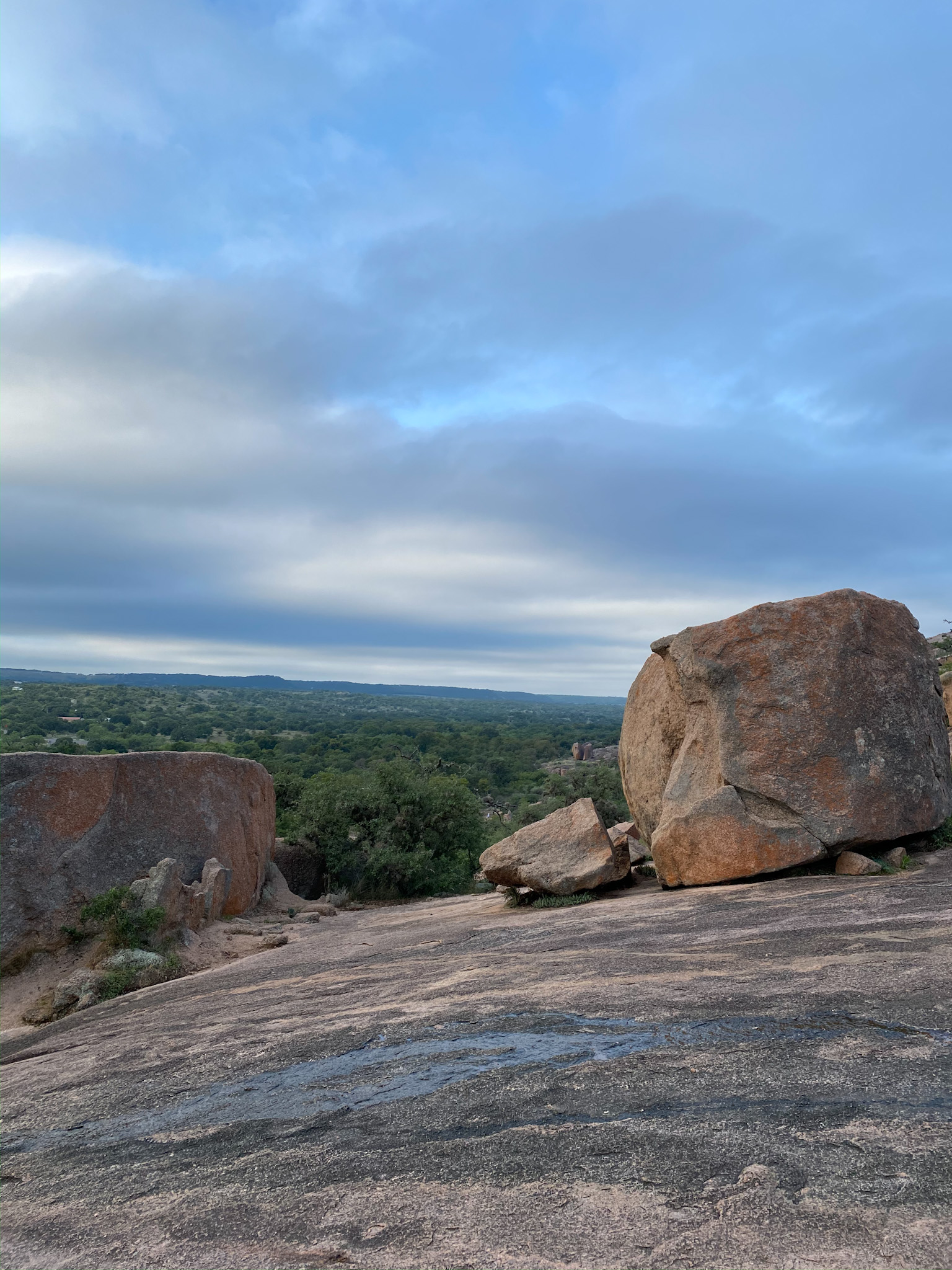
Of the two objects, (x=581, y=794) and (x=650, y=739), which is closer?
(x=650, y=739)

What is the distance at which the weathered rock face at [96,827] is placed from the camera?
448 inches

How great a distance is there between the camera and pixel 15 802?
11.6m

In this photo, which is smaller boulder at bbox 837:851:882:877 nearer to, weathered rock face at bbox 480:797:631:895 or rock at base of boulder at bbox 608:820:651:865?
weathered rock face at bbox 480:797:631:895

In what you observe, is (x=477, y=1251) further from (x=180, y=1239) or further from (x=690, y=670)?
(x=690, y=670)

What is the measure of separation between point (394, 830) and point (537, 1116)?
1691 centimetres

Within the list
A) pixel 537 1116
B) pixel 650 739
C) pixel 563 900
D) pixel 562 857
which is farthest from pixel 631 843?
pixel 537 1116

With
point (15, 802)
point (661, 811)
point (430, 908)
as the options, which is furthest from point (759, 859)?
point (15, 802)

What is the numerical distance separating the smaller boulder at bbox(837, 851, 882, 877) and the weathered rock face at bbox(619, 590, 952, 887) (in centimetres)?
21

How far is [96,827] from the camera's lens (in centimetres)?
1213

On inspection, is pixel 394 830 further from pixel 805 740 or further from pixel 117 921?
pixel 805 740

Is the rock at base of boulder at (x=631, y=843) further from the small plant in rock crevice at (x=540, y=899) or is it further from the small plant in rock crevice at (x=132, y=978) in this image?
the small plant in rock crevice at (x=132, y=978)

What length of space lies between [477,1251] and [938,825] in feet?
32.8

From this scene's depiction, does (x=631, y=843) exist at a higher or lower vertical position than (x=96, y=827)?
lower

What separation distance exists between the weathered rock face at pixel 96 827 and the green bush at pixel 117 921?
0.25 m
